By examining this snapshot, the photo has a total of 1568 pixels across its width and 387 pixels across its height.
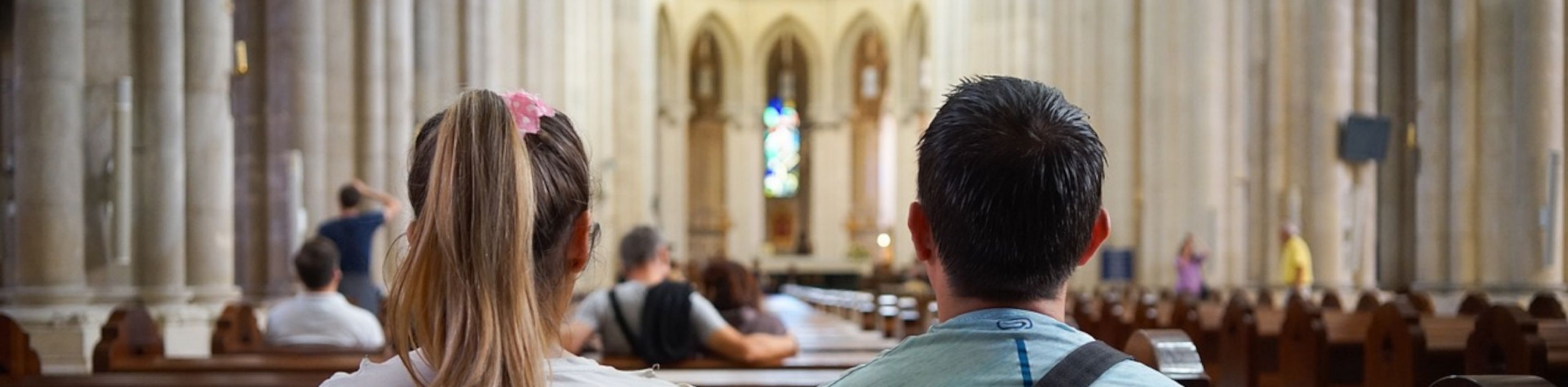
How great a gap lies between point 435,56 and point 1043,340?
15866mm

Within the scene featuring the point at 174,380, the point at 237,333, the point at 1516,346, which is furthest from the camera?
the point at 237,333

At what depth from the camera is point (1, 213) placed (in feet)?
42.8

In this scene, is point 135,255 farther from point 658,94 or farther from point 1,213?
point 658,94

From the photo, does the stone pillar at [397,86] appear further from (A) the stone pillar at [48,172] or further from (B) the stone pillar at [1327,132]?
(B) the stone pillar at [1327,132]

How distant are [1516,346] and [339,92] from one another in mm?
11688

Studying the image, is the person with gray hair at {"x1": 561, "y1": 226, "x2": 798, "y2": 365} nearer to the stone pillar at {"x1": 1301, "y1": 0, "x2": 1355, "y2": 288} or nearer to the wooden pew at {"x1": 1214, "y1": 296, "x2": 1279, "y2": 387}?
the wooden pew at {"x1": 1214, "y1": 296, "x2": 1279, "y2": 387}

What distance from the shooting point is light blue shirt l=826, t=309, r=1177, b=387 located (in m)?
1.81

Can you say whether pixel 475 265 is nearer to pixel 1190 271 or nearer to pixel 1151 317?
pixel 1151 317

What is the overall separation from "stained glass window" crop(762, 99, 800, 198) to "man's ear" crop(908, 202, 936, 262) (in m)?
42.8

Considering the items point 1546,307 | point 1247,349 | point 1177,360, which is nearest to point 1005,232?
point 1177,360

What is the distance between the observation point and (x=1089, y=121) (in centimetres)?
207

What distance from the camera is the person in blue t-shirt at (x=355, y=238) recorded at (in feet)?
32.1

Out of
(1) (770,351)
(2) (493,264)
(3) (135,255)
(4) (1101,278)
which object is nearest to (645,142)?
(4) (1101,278)

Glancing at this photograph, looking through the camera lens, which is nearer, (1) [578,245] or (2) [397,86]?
(1) [578,245]
